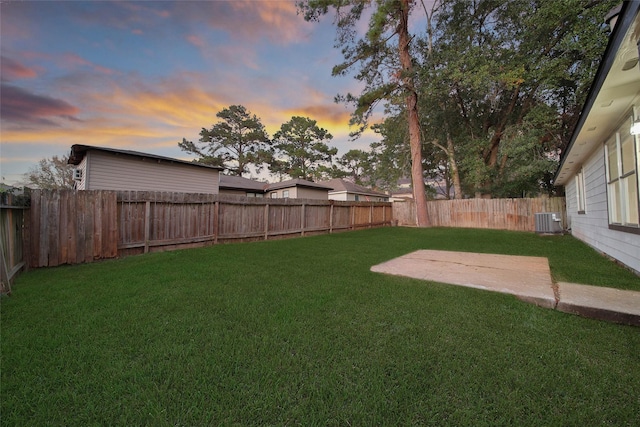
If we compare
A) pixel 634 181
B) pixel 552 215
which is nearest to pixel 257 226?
pixel 634 181

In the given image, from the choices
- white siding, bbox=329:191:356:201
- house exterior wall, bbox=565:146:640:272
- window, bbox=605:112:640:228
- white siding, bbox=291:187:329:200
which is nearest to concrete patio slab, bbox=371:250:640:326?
house exterior wall, bbox=565:146:640:272

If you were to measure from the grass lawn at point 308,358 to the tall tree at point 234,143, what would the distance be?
23.4 m

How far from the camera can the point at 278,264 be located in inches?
175

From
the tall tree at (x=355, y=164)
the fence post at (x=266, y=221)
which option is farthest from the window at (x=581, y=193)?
the tall tree at (x=355, y=164)

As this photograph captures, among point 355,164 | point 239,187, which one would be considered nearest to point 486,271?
point 239,187

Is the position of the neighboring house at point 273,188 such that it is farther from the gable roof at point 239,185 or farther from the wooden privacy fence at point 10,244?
the wooden privacy fence at point 10,244

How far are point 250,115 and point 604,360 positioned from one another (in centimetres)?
2747

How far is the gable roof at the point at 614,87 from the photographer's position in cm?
187

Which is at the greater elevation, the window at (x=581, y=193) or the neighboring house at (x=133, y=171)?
the neighboring house at (x=133, y=171)

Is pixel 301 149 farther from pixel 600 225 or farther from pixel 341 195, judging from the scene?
pixel 600 225

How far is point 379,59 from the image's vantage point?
13.3 metres

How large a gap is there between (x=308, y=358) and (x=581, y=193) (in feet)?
30.8

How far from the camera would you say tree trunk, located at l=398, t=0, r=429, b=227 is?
11953 millimetres

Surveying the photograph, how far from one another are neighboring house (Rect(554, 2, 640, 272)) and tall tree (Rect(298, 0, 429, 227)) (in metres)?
7.69
